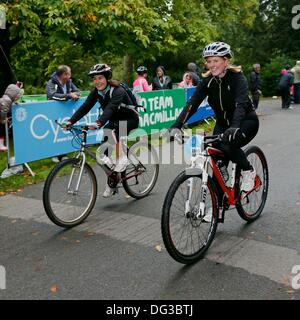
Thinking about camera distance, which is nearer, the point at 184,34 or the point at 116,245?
the point at 116,245

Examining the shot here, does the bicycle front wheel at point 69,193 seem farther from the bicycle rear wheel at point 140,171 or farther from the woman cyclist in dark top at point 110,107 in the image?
the bicycle rear wheel at point 140,171

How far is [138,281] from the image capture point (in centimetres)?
409

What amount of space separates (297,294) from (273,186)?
11.5 feet

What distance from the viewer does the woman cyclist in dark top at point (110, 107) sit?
5.78 meters

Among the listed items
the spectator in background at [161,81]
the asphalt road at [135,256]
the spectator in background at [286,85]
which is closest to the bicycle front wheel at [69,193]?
the asphalt road at [135,256]

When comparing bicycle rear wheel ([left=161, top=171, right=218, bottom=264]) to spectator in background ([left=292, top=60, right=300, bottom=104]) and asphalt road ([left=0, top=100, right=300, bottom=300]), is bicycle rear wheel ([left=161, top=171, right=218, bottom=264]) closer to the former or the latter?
asphalt road ([left=0, top=100, right=300, bottom=300])

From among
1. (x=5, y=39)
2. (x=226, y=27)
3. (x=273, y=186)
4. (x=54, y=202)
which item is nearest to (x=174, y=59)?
(x=226, y=27)

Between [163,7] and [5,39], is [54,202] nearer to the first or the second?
[5,39]

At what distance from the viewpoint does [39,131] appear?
26.9ft

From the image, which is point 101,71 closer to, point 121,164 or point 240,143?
point 121,164

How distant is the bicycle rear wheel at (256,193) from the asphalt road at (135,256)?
0.42 ft

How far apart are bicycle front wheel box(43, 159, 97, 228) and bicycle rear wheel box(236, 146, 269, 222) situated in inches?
75.1
